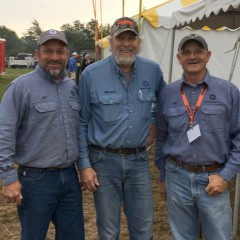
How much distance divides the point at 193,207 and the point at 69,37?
6745 centimetres

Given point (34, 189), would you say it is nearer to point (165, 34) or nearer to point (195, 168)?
point (195, 168)

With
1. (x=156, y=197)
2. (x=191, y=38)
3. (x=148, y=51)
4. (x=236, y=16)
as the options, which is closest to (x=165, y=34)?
(x=148, y=51)

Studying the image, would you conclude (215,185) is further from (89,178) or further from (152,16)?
(152,16)

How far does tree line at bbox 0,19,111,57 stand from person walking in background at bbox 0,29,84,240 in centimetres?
4266

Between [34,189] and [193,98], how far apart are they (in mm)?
1236

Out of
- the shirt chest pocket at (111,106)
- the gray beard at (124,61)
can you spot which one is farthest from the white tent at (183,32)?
the shirt chest pocket at (111,106)

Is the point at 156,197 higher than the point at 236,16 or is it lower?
lower

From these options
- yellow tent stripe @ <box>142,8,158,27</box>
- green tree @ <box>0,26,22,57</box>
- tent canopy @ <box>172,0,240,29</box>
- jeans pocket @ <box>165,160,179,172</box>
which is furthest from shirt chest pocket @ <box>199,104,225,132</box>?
green tree @ <box>0,26,22,57</box>

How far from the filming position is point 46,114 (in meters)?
2.66

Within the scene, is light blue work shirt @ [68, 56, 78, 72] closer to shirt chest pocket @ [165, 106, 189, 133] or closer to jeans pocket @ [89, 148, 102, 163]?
jeans pocket @ [89, 148, 102, 163]

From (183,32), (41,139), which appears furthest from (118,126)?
(183,32)

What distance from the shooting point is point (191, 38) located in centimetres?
256

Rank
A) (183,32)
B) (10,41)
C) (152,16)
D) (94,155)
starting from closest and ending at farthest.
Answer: (94,155) → (183,32) → (152,16) → (10,41)

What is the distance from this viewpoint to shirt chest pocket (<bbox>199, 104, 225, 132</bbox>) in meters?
2.49
